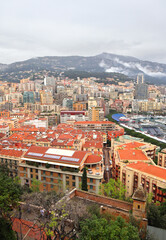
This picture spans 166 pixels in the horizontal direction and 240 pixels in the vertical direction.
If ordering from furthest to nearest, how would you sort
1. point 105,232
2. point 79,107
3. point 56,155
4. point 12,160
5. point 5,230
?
point 79,107 → point 12,160 → point 56,155 → point 5,230 → point 105,232

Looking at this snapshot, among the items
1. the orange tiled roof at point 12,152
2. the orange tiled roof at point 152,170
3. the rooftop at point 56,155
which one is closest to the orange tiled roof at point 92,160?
the rooftop at point 56,155

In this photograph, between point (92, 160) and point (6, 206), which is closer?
point (6, 206)

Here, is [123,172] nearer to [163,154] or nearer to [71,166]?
[71,166]

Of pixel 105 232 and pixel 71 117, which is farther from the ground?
pixel 105 232

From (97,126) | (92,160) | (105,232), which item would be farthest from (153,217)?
(97,126)

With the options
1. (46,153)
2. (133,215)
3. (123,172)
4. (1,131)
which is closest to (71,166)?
(46,153)

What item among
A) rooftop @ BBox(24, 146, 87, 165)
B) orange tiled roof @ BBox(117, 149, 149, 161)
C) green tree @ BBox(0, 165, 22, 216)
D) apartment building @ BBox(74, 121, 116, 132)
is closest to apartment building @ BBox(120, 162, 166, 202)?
orange tiled roof @ BBox(117, 149, 149, 161)

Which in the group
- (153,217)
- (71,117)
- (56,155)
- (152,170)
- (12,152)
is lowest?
(152,170)

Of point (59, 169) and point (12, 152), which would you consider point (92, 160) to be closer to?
point (59, 169)

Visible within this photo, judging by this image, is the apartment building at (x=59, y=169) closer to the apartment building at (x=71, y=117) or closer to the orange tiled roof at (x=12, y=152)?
the orange tiled roof at (x=12, y=152)

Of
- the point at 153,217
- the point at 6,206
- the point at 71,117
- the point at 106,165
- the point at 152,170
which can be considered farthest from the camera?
the point at 71,117
